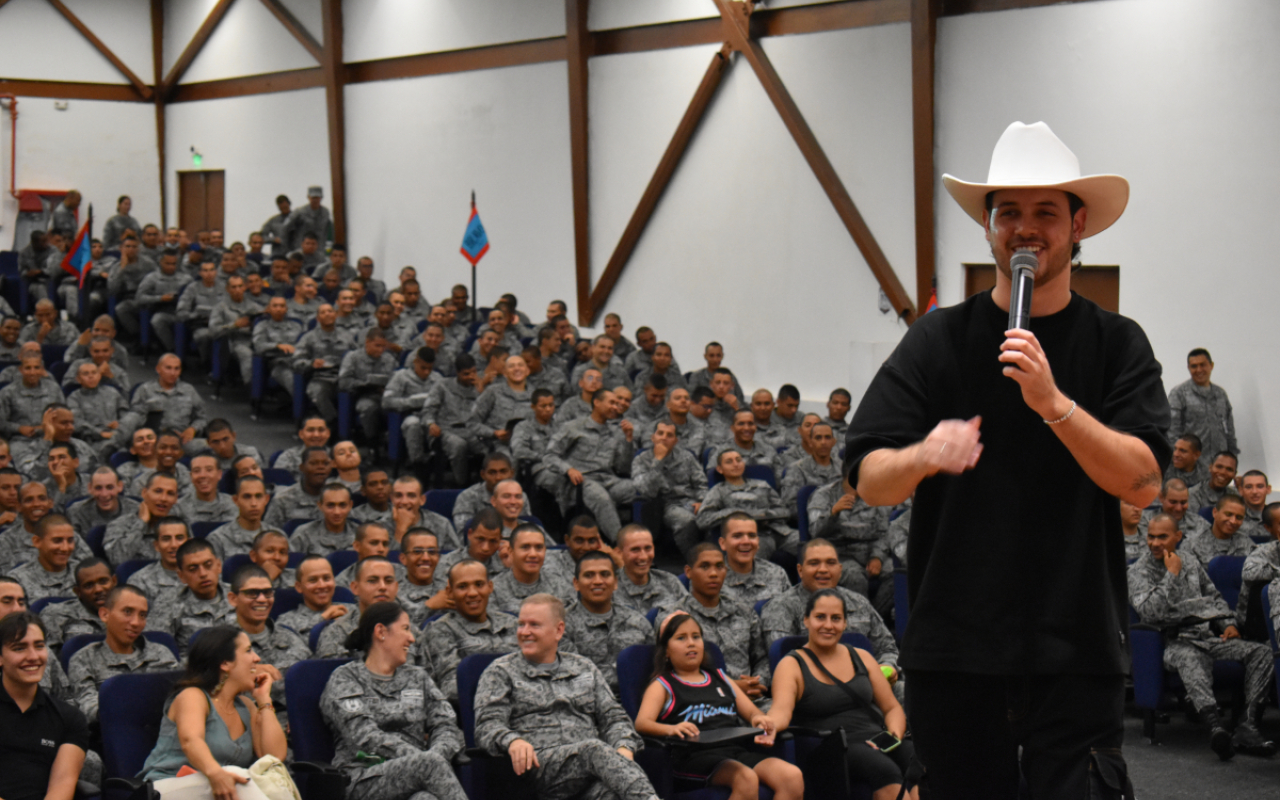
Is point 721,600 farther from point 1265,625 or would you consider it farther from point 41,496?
point 41,496

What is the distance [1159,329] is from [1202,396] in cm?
66

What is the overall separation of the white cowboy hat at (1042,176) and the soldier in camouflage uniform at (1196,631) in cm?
426

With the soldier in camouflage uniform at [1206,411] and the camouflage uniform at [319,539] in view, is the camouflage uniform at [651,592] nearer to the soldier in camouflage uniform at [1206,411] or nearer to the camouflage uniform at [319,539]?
the camouflage uniform at [319,539]

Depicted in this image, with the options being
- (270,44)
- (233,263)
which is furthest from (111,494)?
(270,44)

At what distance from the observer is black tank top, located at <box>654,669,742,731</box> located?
14.4 feet

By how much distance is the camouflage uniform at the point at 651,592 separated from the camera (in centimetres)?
545

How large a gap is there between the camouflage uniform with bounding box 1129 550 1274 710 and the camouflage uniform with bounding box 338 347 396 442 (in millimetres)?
5278

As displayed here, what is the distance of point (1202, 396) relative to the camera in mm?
7949

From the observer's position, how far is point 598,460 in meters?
7.84

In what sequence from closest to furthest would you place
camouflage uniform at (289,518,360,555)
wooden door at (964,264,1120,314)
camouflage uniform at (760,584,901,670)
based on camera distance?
camouflage uniform at (760,584,901,670) < camouflage uniform at (289,518,360,555) < wooden door at (964,264,1120,314)

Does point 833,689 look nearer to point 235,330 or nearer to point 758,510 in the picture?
point 758,510

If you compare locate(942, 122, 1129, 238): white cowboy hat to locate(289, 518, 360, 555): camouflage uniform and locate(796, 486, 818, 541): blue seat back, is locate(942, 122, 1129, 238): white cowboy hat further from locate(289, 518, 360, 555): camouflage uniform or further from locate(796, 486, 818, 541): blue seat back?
locate(796, 486, 818, 541): blue seat back

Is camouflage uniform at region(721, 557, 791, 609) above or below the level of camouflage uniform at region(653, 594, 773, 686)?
above

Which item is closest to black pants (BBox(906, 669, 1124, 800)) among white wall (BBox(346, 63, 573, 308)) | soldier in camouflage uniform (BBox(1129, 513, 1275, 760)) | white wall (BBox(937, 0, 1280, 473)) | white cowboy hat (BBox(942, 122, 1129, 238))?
white cowboy hat (BBox(942, 122, 1129, 238))
